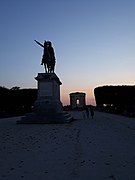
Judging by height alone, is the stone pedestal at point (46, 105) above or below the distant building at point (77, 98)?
below

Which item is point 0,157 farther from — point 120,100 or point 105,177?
point 120,100

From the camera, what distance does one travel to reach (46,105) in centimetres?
2942

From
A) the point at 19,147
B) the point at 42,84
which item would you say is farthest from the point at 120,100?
the point at 19,147

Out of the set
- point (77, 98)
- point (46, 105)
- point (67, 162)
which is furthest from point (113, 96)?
point (67, 162)

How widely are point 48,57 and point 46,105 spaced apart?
18.7 ft

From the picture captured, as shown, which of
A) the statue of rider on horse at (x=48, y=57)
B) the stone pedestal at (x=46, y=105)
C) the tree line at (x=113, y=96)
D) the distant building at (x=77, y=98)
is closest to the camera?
the stone pedestal at (x=46, y=105)

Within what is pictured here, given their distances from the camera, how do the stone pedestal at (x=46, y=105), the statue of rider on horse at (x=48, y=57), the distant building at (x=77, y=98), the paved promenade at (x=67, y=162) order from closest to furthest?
1. the paved promenade at (x=67, y=162)
2. the stone pedestal at (x=46, y=105)
3. the statue of rider on horse at (x=48, y=57)
4. the distant building at (x=77, y=98)

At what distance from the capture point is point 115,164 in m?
8.77

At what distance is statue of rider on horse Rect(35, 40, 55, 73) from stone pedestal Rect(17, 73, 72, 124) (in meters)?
1.88

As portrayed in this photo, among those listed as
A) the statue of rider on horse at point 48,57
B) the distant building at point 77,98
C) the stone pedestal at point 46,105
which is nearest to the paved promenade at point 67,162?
the stone pedestal at point 46,105

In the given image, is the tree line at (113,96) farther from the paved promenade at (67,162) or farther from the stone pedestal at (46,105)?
the paved promenade at (67,162)

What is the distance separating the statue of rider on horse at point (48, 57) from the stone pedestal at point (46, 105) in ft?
6.17

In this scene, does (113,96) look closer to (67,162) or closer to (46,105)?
(46,105)

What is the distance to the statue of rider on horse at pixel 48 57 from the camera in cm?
3266
